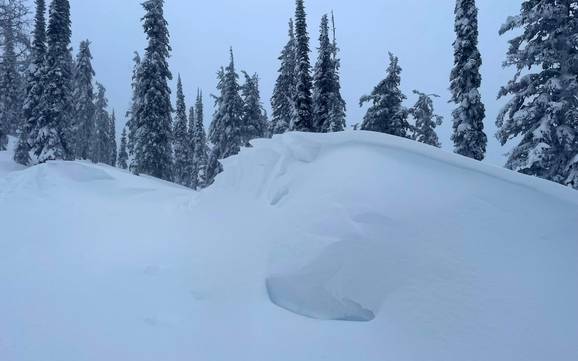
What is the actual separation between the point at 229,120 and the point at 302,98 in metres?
7.54

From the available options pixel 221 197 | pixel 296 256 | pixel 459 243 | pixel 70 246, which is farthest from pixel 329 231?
pixel 70 246

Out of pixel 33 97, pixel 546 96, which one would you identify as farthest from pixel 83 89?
pixel 546 96

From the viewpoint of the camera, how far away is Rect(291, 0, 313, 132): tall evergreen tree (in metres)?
28.4

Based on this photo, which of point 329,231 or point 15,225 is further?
point 15,225

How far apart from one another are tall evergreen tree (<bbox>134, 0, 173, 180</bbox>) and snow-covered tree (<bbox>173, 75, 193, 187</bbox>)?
837 inches

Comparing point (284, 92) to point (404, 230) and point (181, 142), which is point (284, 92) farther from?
point (404, 230)

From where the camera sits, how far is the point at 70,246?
667cm

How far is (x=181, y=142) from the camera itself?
51.0m

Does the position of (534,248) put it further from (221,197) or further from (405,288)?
(221,197)

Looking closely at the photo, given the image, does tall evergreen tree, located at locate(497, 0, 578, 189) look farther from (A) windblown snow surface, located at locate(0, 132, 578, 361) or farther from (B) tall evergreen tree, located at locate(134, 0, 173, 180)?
(B) tall evergreen tree, located at locate(134, 0, 173, 180)

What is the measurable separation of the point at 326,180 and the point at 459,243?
2102 millimetres

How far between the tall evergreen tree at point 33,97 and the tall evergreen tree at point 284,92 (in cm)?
1823

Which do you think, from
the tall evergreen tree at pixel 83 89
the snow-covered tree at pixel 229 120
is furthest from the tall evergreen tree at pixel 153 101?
the tall evergreen tree at pixel 83 89

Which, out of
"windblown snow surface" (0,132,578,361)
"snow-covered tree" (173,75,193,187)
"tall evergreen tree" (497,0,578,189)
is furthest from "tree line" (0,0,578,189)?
"windblown snow surface" (0,132,578,361)
